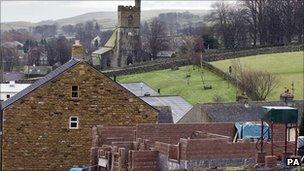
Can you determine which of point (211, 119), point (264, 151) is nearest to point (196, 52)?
point (211, 119)

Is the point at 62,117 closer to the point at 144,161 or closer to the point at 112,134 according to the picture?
the point at 112,134

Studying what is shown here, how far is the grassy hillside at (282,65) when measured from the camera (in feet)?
270

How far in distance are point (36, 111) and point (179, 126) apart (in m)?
8.31

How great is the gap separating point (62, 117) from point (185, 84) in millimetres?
51347

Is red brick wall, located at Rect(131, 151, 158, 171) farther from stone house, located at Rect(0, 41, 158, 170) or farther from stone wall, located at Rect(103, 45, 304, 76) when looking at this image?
stone wall, located at Rect(103, 45, 304, 76)

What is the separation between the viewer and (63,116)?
37.0 metres

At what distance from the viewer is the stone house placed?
119 feet

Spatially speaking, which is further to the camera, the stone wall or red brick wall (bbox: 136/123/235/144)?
the stone wall

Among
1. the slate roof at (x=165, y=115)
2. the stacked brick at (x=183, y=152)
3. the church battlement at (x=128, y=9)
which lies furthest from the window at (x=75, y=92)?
the church battlement at (x=128, y=9)

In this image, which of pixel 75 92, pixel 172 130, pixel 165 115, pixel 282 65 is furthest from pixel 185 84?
pixel 172 130

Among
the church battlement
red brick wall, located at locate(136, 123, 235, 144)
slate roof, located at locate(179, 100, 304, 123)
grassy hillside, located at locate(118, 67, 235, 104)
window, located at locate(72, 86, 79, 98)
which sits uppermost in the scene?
the church battlement

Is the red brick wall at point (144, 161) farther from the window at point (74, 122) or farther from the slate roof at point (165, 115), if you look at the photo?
the slate roof at point (165, 115)

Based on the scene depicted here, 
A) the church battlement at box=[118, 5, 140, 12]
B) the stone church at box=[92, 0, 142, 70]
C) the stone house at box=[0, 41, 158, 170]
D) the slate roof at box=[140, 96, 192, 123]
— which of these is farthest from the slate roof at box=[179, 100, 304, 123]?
the stone church at box=[92, 0, 142, 70]

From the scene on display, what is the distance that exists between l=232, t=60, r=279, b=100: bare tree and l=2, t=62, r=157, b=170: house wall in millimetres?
36848
